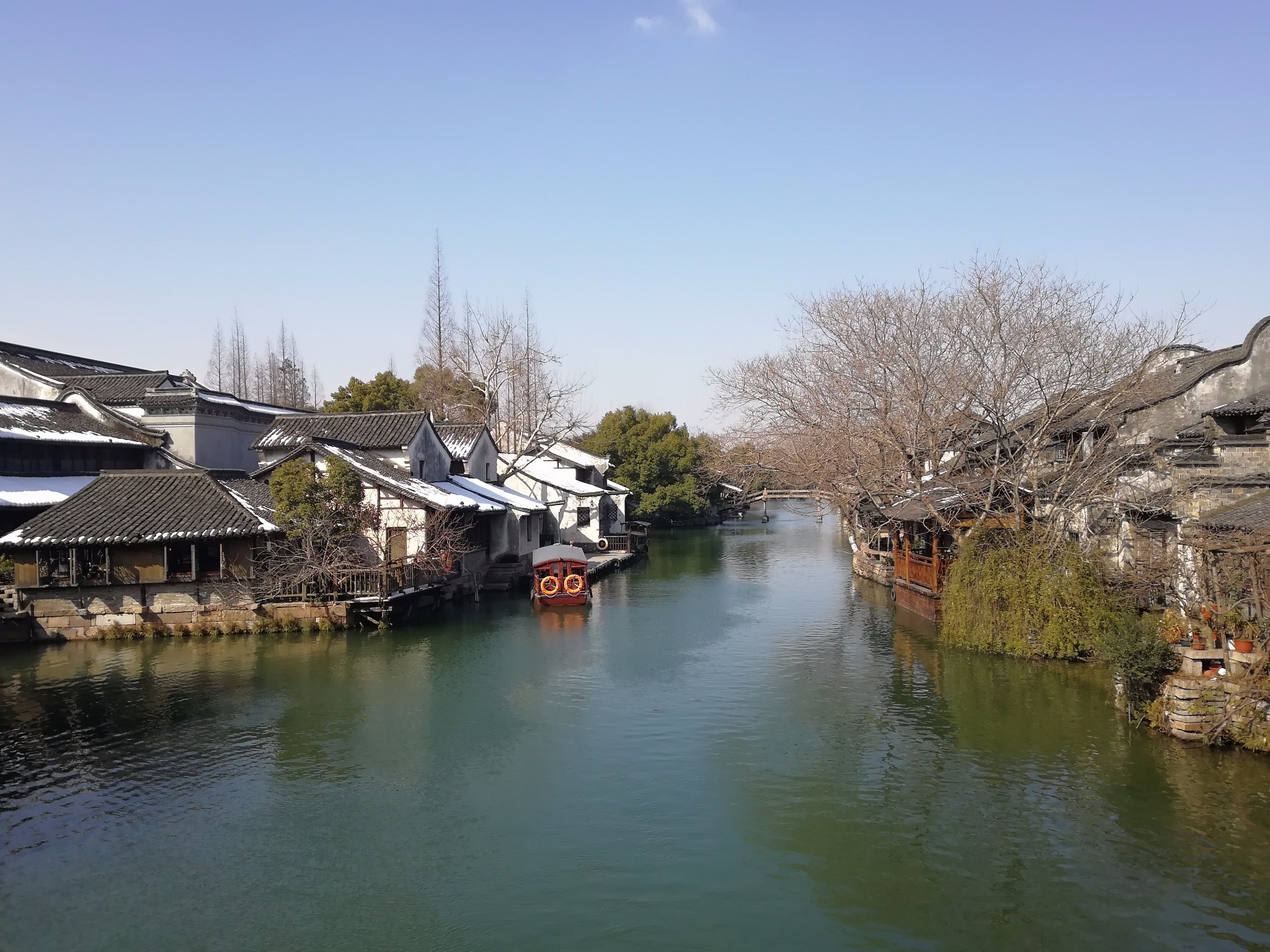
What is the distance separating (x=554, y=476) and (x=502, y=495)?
1047 cm

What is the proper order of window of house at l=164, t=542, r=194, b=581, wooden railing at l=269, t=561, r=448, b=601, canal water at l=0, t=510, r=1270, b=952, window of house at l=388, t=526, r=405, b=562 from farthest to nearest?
window of house at l=388, t=526, r=405, b=562, wooden railing at l=269, t=561, r=448, b=601, window of house at l=164, t=542, r=194, b=581, canal water at l=0, t=510, r=1270, b=952

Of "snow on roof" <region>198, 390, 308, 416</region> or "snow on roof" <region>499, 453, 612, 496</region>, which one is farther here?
"snow on roof" <region>499, 453, 612, 496</region>

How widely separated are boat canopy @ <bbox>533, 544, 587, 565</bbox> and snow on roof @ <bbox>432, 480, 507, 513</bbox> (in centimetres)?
261

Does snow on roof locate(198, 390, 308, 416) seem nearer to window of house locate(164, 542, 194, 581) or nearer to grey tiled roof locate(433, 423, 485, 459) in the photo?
grey tiled roof locate(433, 423, 485, 459)

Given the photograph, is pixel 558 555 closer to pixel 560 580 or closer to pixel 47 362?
pixel 560 580

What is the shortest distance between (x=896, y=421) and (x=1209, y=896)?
64.1 ft

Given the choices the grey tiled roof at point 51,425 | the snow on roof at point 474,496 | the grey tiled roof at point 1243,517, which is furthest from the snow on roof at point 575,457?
the grey tiled roof at point 1243,517

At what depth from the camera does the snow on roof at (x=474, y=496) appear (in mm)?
34250

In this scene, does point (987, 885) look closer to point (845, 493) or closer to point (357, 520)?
point (357, 520)

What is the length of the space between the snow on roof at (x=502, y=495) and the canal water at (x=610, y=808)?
49.7 feet

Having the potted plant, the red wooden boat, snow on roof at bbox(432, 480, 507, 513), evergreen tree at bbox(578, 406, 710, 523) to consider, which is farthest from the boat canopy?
evergreen tree at bbox(578, 406, 710, 523)

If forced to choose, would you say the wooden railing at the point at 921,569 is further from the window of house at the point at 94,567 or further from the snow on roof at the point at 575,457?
the snow on roof at the point at 575,457

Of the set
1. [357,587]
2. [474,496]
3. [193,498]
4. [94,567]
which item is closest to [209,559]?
[193,498]

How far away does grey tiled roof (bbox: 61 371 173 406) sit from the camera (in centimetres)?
3928
